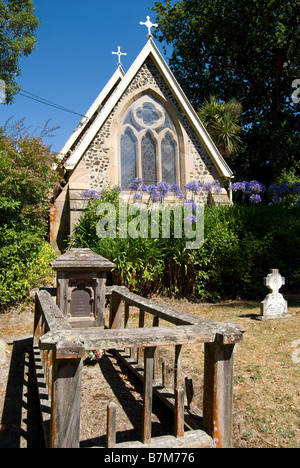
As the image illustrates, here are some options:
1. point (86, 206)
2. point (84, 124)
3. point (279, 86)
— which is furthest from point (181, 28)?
point (86, 206)

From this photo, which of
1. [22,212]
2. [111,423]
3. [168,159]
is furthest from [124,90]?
[111,423]

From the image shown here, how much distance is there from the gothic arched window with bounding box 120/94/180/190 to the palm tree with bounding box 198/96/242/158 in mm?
3709

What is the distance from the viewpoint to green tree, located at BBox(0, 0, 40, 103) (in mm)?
13758

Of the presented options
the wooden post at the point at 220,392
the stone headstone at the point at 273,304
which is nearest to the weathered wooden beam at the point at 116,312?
the wooden post at the point at 220,392

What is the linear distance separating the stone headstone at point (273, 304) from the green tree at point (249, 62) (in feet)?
43.6

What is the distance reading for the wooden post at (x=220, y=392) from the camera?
2.91m

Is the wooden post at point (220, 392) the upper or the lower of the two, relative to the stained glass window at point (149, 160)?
lower

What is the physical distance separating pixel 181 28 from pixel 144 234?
59.6 feet

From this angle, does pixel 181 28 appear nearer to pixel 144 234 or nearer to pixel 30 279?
pixel 144 234

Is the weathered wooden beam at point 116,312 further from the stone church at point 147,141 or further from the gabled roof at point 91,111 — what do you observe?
the gabled roof at point 91,111

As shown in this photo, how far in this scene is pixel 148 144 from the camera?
13.4 meters

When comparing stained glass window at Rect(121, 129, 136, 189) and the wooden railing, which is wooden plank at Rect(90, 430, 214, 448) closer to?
the wooden railing

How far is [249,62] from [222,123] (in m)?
7.95

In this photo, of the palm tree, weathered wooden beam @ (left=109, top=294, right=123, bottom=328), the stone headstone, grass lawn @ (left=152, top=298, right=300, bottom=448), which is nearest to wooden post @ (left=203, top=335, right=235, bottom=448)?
grass lawn @ (left=152, top=298, right=300, bottom=448)
